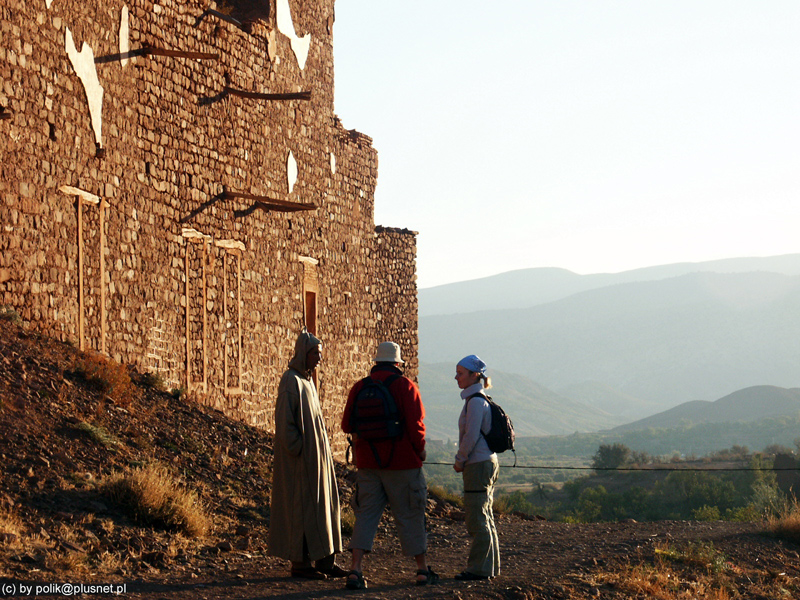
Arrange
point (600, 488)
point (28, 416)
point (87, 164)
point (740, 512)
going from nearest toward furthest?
point (28, 416) < point (87, 164) < point (740, 512) < point (600, 488)

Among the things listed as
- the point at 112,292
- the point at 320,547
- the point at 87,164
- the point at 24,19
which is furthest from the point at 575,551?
the point at 24,19

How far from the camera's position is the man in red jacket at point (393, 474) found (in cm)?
689

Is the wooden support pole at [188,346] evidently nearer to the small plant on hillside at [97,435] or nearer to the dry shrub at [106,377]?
the dry shrub at [106,377]

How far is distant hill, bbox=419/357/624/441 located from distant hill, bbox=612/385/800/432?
27.4 m

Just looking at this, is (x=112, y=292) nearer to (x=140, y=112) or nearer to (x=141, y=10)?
(x=140, y=112)

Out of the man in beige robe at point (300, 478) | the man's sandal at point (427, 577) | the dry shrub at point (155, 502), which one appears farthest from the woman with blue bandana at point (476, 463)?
the dry shrub at point (155, 502)

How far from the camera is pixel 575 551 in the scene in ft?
32.5

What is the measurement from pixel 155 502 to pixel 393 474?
2.27 m

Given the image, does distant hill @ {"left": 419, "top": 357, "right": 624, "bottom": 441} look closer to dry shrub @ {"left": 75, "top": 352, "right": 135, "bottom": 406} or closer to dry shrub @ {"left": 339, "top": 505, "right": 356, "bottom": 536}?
dry shrub @ {"left": 75, "top": 352, "right": 135, "bottom": 406}

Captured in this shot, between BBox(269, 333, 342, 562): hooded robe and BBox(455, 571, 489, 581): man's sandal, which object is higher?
BBox(269, 333, 342, 562): hooded robe

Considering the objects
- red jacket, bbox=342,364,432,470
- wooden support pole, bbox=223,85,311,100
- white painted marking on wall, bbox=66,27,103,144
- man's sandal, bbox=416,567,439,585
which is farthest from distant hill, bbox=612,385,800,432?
red jacket, bbox=342,364,432,470

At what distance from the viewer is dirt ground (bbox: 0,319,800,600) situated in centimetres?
687

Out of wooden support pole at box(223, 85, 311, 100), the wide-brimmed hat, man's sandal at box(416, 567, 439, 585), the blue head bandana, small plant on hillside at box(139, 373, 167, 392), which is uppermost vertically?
wooden support pole at box(223, 85, 311, 100)

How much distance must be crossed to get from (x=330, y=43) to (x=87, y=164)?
7.14 m
